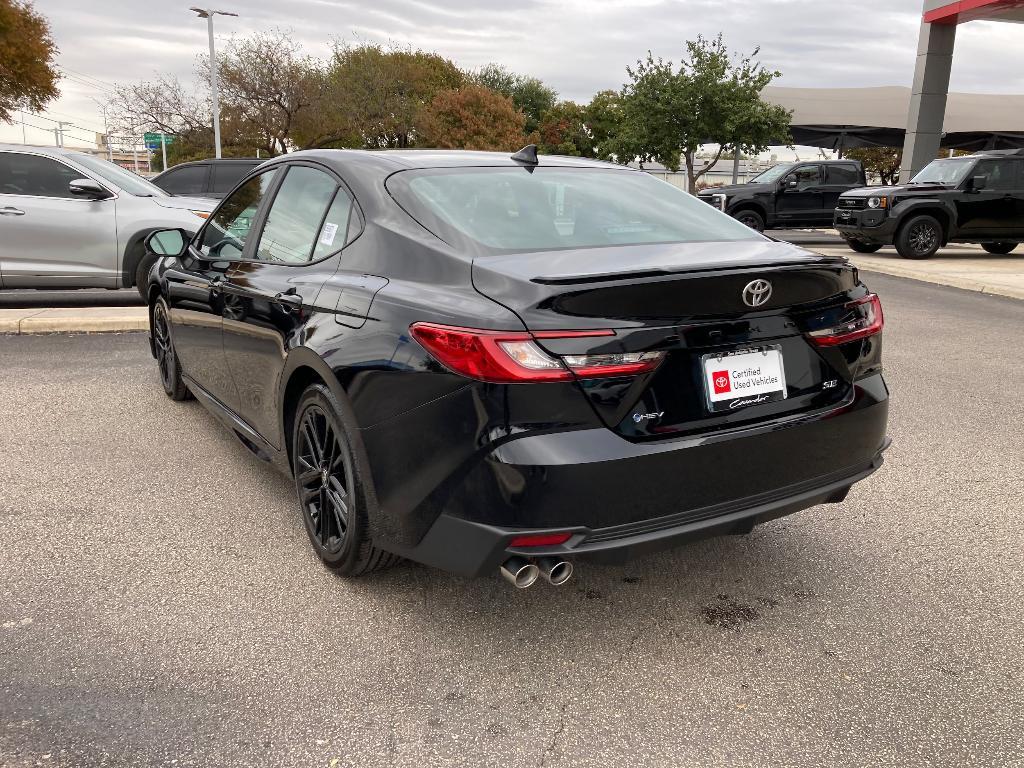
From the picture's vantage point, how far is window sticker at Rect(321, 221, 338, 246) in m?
3.29

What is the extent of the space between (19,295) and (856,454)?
34.5 feet

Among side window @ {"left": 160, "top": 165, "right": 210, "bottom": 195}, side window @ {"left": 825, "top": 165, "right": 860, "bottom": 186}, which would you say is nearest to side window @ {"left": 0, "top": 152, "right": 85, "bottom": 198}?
side window @ {"left": 160, "top": 165, "right": 210, "bottom": 195}

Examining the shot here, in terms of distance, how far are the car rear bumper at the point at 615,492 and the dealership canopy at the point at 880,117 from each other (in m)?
33.7

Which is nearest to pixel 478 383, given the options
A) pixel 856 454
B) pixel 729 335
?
pixel 729 335

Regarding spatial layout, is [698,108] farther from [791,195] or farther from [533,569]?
[533,569]

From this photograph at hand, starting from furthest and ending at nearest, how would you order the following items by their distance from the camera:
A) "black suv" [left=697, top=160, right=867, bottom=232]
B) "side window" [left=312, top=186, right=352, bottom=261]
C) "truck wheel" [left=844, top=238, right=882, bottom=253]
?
"black suv" [left=697, top=160, right=867, bottom=232] → "truck wheel" [left=844, top=238, right=882, bottom=253] → "side window" [left=312, top=186, right=352, bottom=261]

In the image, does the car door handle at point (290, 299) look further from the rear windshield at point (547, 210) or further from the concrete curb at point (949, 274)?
the concrete curb at point (949, 274)

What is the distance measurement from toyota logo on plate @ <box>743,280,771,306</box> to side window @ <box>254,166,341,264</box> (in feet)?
5.44

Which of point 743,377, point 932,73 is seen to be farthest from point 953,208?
point 743,377

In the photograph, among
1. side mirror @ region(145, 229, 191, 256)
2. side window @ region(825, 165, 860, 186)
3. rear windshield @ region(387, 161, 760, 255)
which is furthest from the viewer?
side window @ region(825, 165, 860, 186)

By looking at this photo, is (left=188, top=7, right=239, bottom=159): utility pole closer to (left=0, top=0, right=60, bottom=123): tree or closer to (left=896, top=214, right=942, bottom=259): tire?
(left=0, top=0, right=60, bottom=123): tree

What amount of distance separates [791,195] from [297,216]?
18.0m

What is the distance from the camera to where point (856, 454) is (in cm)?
296

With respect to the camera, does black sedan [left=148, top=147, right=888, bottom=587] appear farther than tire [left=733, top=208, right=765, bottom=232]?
No
